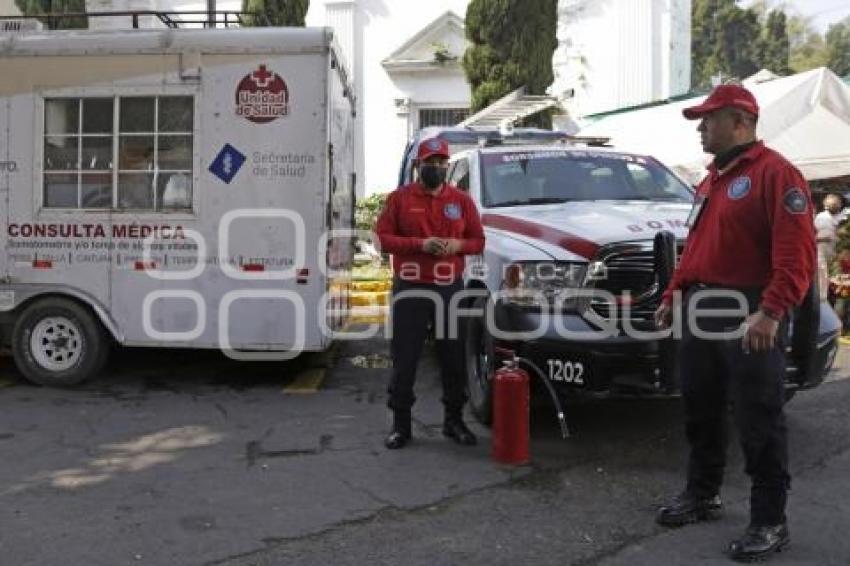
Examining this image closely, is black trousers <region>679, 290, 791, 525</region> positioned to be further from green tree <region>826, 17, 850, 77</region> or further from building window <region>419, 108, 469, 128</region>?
green tree <region>826, 17, 850, 77</region>

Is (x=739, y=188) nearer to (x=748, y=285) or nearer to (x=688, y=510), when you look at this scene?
(x=748, y=285)

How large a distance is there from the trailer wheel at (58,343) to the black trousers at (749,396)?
4867 mm

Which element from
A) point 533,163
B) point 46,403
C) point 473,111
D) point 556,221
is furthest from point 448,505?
point 473,111

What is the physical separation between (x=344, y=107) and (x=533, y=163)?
2246 millimetres

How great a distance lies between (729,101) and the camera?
4023mm

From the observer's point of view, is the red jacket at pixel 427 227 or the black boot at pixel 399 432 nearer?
the red jacket at pixel 427 227

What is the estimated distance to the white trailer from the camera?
6.98 metres

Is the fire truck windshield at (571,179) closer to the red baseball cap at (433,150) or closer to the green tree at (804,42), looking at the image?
the red baseball cap at (433,150)

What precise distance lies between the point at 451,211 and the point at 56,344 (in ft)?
12.2

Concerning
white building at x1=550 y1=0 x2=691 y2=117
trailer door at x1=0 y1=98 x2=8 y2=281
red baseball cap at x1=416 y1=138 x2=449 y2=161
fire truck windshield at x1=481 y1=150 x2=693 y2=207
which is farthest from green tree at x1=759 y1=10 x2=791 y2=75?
red baseball cap at x1=416 y1=138 x2=449 y2=161

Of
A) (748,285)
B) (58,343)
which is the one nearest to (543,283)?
(748,285)

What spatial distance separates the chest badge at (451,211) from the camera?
555cm

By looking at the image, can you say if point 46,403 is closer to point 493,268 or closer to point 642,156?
point 493,268

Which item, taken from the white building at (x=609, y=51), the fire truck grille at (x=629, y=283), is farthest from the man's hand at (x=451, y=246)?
the white building at (x=609, y=51)
